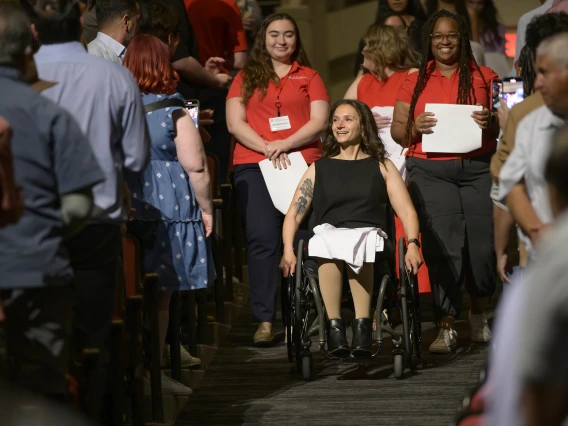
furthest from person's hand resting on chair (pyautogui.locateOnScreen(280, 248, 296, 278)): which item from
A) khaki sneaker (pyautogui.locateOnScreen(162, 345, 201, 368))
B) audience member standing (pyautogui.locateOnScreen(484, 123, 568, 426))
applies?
audience member standing (pyautogui.locateOnScreen(484, 123, 568, 426))

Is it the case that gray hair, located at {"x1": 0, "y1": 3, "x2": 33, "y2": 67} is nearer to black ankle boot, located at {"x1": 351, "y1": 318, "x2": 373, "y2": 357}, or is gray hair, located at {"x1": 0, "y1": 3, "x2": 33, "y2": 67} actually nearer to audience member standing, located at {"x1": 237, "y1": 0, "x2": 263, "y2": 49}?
black ankle boot, located at {"x1": 351, "y1": 318, "x2": 373, "y2": 357}

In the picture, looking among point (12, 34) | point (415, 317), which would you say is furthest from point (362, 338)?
point (12, 34)

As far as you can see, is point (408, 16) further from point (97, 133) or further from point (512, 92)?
point (97, 133)

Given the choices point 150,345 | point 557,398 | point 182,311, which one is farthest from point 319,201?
point 557,398

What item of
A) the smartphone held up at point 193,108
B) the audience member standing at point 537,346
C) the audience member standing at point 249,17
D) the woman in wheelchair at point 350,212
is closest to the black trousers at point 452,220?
the woman in wheelchair at point 350,212

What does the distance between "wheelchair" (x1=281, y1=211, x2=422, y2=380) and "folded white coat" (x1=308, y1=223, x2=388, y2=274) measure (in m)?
0.08

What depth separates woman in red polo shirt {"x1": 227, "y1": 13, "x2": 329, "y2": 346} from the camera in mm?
6254

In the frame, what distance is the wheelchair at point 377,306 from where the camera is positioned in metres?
5.33

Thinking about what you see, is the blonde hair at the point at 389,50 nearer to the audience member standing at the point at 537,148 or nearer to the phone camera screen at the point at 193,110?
the phone camera screen at the point at 193,110

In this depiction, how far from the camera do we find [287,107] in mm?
6254

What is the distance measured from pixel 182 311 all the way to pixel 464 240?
4.71 ft

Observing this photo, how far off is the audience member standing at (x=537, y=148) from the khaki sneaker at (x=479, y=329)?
271 cm

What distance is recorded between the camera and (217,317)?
659 centimetres

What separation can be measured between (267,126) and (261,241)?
0.59 metres
